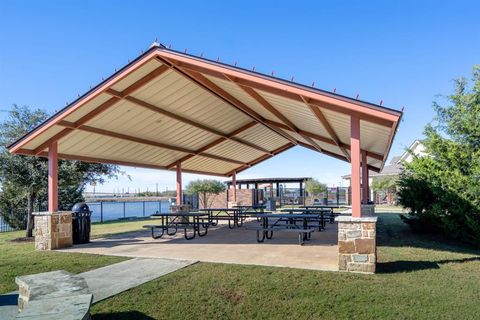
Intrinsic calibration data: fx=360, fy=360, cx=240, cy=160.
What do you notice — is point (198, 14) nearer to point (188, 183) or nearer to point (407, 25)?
point (407, 25)

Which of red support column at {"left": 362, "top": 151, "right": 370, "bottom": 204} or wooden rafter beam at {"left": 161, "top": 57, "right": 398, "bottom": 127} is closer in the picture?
wooden rafter beam at {"left": 161, "top": 57, "right": 398, "bottom": 127}

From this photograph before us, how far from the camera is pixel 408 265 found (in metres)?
6.71

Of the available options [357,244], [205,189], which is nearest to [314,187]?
[205,189]

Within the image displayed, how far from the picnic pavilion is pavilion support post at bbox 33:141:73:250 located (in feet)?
0.11

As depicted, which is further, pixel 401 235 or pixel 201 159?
pixel 201 159

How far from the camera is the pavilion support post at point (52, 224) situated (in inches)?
375

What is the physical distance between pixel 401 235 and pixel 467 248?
210 cm

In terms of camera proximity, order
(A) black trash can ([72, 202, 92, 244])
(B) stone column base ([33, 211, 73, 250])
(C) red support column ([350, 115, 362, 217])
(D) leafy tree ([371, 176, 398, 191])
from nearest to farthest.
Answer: (C) red support column ([350, 115, 362, 217]) < (B) stone column base ([33, 211, 73, 250]) < (A) black trash can ([72, 202, 92, 244]) < (D) leafy tree ([371, 176, 398, 191])

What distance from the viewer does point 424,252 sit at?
8.02 meters

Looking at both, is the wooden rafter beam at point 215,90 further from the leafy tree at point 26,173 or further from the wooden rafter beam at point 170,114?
the leafy tree at point 26,173

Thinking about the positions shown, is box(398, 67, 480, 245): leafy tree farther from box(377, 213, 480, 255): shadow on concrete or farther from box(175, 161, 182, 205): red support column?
box(175, 161, 182, 205): red support column

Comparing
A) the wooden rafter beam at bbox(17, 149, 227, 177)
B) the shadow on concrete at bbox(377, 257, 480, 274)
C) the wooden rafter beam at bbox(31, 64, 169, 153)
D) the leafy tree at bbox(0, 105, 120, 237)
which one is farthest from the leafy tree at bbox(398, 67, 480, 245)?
the leafy tree at bbox(0, 105, 120, 237)

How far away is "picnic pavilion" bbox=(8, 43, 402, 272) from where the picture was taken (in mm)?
6574

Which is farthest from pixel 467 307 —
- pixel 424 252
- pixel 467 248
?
pixel 467 248
